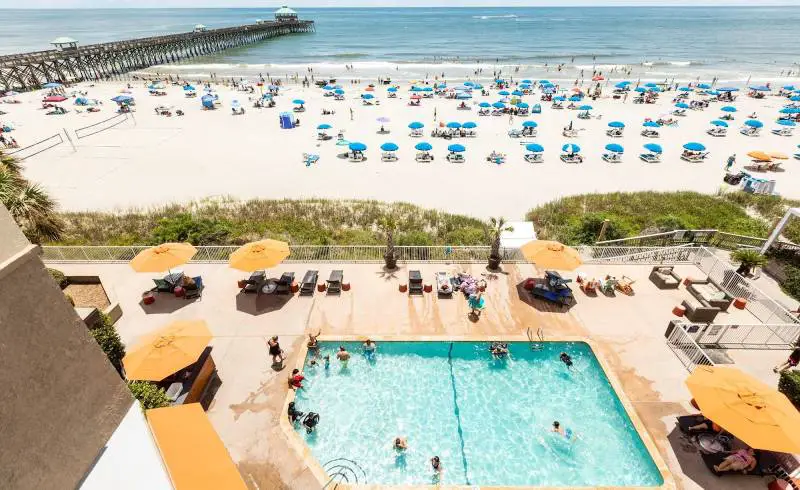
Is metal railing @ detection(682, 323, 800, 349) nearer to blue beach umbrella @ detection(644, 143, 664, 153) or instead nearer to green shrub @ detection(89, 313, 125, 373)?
green shrub @ detection(89, 313, 125, 373)

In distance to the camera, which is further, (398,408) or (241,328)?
(241,328)

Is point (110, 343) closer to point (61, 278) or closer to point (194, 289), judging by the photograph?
point (194, 289)

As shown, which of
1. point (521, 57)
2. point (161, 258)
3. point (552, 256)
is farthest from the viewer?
point (521, 57)

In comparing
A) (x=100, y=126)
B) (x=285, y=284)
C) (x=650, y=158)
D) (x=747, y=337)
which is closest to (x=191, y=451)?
(x=285, y=284)

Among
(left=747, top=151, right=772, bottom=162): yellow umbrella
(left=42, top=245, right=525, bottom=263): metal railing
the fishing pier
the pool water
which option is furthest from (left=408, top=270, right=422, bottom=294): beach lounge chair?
the fishing pier

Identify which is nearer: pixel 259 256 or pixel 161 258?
pixel 161 258

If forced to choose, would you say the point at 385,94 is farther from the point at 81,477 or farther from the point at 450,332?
the point at 81,477

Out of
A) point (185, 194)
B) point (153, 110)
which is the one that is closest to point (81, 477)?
point (185, 194)
